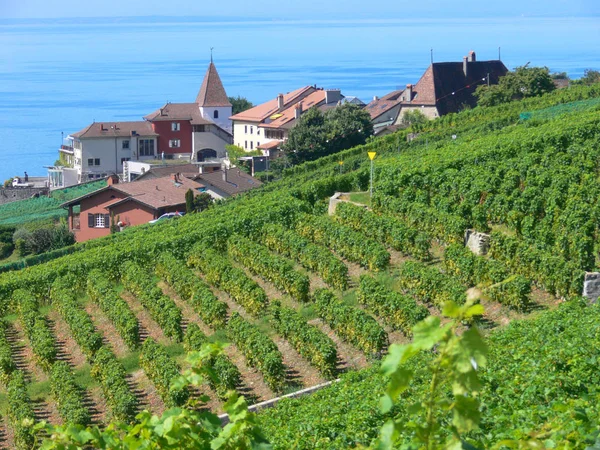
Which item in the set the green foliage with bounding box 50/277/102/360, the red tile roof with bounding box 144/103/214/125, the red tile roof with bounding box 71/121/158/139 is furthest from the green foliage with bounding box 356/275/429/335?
the red tile roof with bounding box 144/103/214/125

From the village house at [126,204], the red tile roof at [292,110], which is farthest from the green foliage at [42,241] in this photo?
the red tile roof at [292,110]

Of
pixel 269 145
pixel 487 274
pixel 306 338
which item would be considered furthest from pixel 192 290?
pixel 269 145

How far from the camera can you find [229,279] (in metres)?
28.1

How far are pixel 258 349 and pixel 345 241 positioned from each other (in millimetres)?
7330

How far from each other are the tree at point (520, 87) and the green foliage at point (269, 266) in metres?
36.5

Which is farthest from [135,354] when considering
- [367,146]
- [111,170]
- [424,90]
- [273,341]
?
[111,170]

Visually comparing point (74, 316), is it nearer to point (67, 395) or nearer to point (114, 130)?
point (67, 395)

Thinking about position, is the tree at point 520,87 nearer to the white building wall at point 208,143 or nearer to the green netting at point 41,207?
the green netting at point 41,207

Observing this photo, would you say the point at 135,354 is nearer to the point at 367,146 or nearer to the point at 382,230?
the point at 382,230

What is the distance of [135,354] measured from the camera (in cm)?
2577

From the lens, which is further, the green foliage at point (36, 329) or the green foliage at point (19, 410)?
the green foliage at point (36, 329)

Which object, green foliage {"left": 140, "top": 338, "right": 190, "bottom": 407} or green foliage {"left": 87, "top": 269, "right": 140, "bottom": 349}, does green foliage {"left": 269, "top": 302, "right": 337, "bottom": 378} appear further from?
green foliage {"left": 87, "top": 269, "right": 140, "bottom": 349}

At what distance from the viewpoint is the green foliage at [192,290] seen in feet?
85.1

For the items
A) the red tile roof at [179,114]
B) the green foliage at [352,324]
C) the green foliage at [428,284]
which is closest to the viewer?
the green foliage at [352,324]
